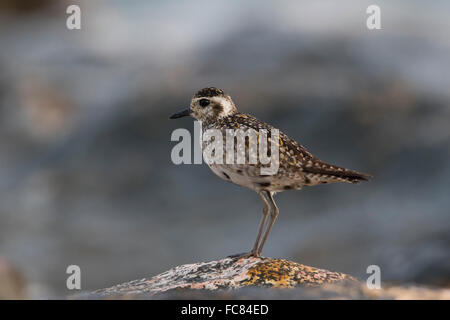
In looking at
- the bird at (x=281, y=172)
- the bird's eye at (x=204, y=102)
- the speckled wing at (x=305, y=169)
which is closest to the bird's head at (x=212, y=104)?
the bird's eye at (x=204, y=102)

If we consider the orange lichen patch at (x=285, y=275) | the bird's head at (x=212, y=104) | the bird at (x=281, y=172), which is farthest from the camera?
the bird's head at (x=212, y=104)

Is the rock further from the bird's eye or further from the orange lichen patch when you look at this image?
the bird's eye

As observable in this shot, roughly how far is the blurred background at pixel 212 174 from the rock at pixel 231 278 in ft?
26.2

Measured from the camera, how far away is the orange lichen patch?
29.7 feet

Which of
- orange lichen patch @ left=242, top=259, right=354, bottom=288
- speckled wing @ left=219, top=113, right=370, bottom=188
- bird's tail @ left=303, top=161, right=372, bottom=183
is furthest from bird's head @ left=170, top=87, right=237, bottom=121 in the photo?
orange lichen patch @ left=242, top=259, right=354, bottom=288

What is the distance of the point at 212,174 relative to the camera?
2775cm

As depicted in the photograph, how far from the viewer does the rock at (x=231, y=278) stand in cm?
895

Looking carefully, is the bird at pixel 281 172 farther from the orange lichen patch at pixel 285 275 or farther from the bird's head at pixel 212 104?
the orange lichen patch at pixel 285 275

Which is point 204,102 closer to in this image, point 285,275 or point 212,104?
point 212,104

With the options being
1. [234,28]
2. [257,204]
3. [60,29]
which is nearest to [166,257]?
[257,204]

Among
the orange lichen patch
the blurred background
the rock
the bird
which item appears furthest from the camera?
the blurred background

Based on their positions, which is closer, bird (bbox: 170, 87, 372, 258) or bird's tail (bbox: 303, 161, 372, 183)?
bird (bbox: 170, 87, 372, 258)

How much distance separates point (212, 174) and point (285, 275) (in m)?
18.6
